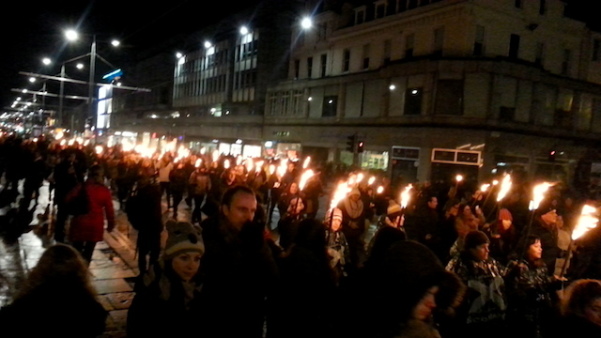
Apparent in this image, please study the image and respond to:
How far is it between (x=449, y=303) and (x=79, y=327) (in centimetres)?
207

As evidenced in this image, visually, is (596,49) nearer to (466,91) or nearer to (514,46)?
(514,46)

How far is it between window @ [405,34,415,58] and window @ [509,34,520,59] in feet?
19.2

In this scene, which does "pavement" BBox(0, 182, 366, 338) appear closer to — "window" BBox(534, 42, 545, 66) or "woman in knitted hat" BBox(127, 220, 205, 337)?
"woman in knitted hat" BBox(127, 220, 205, 337)

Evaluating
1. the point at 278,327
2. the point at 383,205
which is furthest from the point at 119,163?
the point at 278,327

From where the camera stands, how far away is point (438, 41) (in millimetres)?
30141

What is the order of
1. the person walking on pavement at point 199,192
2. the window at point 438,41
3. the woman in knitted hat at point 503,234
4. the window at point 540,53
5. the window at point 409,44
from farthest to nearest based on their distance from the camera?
the window at point 409,44, the window at point 540,53, the window at point 438,41, the person walking on pavement at point 199,192, the woman in knitted hat at point 503,234

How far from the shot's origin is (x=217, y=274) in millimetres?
3350

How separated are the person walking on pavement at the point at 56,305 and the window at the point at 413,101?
94.5 ft

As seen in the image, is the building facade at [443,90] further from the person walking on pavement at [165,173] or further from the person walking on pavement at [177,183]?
the person walking on pavement at [177,183]

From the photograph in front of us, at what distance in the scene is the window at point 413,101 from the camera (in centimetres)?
2992

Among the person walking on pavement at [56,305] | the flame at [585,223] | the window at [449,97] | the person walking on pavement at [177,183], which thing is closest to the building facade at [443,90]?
the window at [449,97]

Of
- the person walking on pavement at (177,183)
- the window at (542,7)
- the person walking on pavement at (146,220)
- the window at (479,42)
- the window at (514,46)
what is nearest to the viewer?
the person walking on pavement at (146,220)

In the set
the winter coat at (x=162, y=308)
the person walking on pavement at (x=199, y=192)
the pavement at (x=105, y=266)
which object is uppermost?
the winter coat at (x=162, y=308)

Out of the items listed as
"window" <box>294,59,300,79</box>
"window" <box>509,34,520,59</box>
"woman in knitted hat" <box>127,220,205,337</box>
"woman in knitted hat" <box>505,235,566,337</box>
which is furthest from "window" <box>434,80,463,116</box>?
"woman in knitted hat" <box>127,220,205,337</box>
